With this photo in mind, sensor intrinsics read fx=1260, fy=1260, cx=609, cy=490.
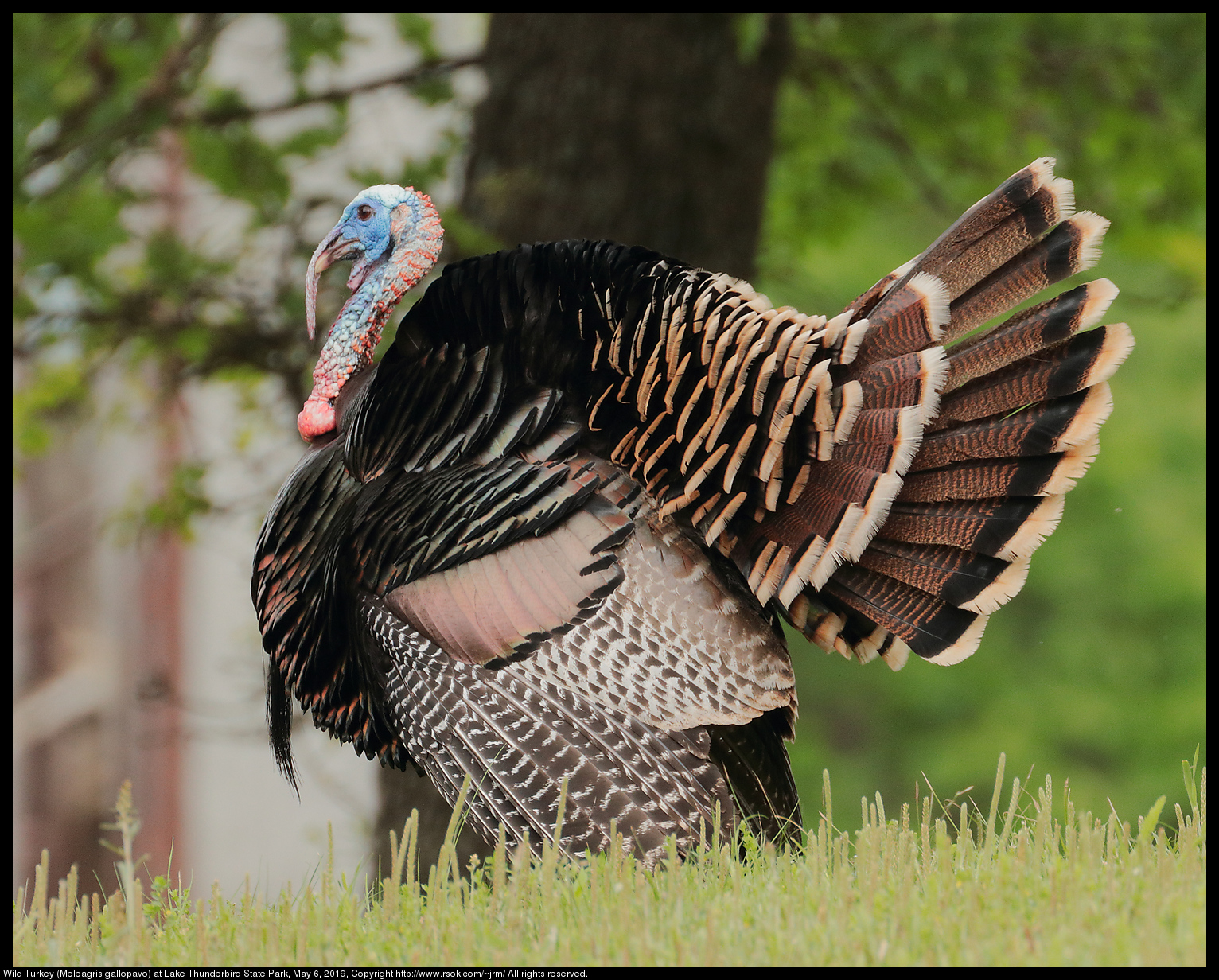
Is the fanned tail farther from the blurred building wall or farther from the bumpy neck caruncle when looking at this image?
the blurred building wall

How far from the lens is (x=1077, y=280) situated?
756 cm

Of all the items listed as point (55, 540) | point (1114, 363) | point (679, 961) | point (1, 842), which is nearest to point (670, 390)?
point (1114, 363)

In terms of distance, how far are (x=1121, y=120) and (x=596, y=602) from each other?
518 centimetres

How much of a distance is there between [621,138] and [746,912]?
4122 millimetres

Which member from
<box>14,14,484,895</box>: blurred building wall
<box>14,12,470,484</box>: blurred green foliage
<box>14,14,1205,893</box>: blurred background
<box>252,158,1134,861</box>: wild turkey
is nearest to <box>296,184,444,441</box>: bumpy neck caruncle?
<box>252,158,1134,861</box>: wild turkey

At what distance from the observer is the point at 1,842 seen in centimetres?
464

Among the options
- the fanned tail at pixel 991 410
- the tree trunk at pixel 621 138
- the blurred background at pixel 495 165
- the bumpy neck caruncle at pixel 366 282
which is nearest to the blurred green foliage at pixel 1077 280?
the blurred background at pixel 495 165

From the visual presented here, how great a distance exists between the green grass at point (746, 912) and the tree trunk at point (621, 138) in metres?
2.72

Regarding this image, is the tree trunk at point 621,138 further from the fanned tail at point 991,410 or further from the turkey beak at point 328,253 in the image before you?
the fanned tail at point 991,410

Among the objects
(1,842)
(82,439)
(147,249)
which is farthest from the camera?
(82,439)

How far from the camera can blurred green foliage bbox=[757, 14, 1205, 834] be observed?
6.83 m

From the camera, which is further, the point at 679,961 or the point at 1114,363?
the point at 1114,363

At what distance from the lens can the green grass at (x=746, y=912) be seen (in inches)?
99.1
